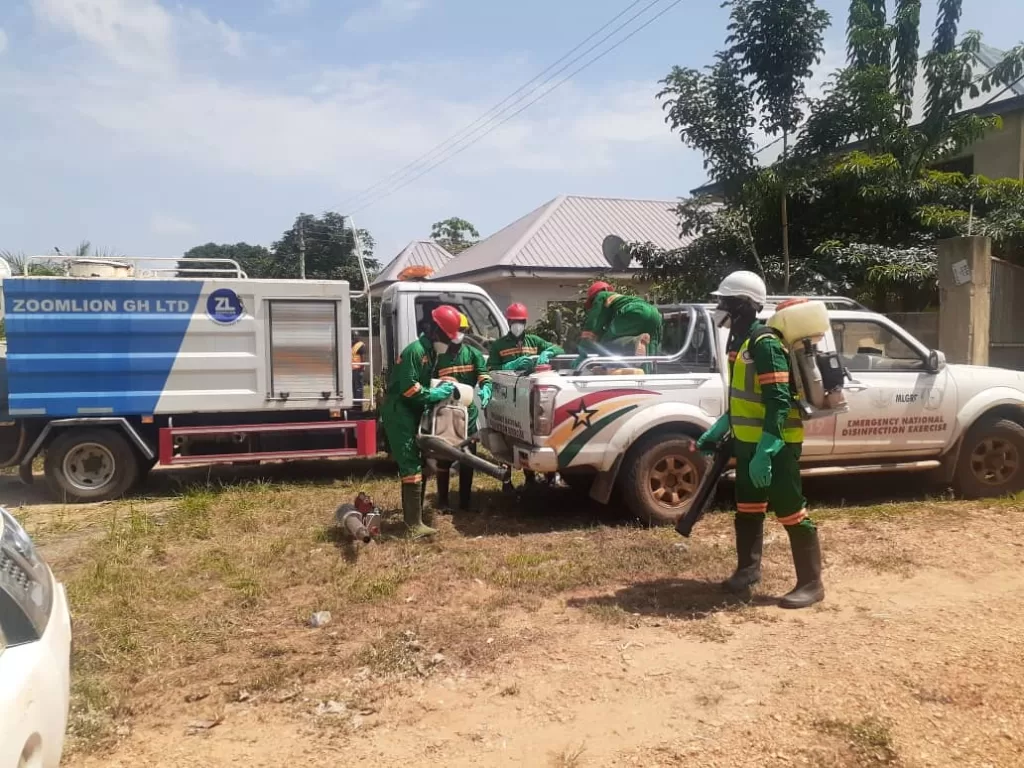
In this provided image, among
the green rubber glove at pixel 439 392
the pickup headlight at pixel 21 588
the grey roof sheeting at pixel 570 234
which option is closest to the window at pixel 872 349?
the green rubber glove at pixel 439 392

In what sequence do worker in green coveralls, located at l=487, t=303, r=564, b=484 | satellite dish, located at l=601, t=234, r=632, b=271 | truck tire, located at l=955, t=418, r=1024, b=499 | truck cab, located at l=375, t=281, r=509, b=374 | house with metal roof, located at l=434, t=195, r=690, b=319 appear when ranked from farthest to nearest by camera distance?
1. house with metal roof, located at l=434, t=195, r=690, b=319
2. satellite dish, located at l=601, t=234, r=632, b=271
3. truck cab, located at l=375, t=281, r=509, b=374
4. worker in green coveralls, located at l=487, t=303, r=564, b=484
5. truck tire, located at l=955, t=418, r=1024, b=499

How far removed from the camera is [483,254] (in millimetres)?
20938

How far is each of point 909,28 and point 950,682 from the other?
12.3 metres

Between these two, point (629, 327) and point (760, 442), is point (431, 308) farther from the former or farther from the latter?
point (760, 442)

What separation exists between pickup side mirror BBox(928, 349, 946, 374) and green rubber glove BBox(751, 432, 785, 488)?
3.21 meters

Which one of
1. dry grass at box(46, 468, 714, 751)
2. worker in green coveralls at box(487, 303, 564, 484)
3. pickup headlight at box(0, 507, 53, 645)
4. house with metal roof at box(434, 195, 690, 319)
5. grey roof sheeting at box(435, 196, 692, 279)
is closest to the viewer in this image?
pickup headlight at box(0, 507, 53, 645)

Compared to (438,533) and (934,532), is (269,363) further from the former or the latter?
(934,532)

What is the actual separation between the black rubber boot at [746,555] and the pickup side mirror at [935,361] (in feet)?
9.68

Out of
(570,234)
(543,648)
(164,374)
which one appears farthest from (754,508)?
(570,234)

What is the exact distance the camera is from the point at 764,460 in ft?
15.0

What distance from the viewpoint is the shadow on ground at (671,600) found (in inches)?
190

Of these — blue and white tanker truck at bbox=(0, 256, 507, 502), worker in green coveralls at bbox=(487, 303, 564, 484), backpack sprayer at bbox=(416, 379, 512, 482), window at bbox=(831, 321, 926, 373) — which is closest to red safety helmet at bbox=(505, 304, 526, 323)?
worker in green coveralls at bbox=(487, 303, 564, 484)

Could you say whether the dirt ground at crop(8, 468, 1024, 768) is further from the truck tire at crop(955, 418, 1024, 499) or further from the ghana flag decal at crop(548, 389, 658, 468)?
the ghana flag decal at crop(548, 389, 658, 468)

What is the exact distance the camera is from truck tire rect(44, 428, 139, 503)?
27.3 feet
